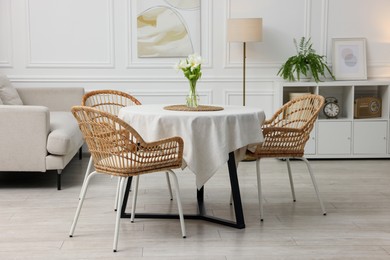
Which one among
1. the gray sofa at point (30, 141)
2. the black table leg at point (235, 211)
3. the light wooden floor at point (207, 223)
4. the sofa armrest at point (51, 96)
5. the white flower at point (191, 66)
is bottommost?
the light wooden floor at point (207, 223)

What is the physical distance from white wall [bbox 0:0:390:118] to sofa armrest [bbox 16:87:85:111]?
0.21 m

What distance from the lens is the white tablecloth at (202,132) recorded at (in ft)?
10.1

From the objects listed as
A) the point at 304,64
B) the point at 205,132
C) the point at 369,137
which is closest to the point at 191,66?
the point at 205,132

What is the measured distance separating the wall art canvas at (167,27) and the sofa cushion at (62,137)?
1.35 metres

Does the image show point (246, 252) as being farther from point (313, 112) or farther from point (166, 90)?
point (166, 90)

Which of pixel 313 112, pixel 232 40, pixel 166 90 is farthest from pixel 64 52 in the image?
pixel 313 112

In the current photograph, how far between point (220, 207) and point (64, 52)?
277 centimetres

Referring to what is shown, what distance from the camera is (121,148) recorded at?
9.51ft

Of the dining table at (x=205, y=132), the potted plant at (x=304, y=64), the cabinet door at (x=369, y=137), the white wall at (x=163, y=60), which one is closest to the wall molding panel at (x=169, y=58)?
the white wall at (x=163, y=60)

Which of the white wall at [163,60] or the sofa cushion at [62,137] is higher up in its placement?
the white wall at [163,60]

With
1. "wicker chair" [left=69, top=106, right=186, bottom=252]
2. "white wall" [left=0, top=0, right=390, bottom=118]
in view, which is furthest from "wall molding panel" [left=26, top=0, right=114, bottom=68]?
"wicker chair" [left=69, top=106, right=186, bottom=252]

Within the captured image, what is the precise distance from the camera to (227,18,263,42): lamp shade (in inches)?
212

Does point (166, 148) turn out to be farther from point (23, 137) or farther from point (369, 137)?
point (369, 137)

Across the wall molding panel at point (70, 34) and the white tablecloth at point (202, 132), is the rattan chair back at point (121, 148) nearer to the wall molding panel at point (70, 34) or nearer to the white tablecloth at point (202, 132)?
the white tablecloth at point (202, 132)
